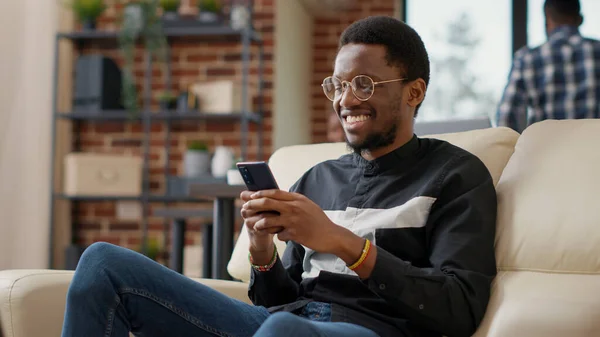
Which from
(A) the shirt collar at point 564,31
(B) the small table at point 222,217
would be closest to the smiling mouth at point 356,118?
(B) the small table at point 222,217

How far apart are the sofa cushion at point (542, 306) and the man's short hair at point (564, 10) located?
233cm

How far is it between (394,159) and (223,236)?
0.97 meters

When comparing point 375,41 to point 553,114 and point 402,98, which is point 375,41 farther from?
point 553,114

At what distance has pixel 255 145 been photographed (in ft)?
16.4

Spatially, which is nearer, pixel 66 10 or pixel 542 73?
pixel 542 73

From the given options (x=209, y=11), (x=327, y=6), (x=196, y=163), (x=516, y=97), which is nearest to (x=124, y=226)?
(x=196, y=163)

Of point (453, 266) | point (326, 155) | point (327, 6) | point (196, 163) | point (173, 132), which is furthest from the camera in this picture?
point (327, 6)

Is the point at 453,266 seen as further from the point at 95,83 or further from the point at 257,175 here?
the point at 95,83

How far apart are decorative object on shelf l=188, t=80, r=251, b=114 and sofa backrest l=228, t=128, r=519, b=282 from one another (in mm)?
2652

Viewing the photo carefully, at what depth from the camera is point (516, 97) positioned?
3535 mm

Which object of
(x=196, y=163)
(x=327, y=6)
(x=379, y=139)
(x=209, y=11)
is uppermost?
(x=327, y=6)

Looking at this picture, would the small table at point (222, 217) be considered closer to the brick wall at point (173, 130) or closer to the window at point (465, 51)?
the brick wall at point (173, 130)

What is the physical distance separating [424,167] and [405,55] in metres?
0.24

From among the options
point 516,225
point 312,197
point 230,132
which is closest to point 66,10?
point 230,132
